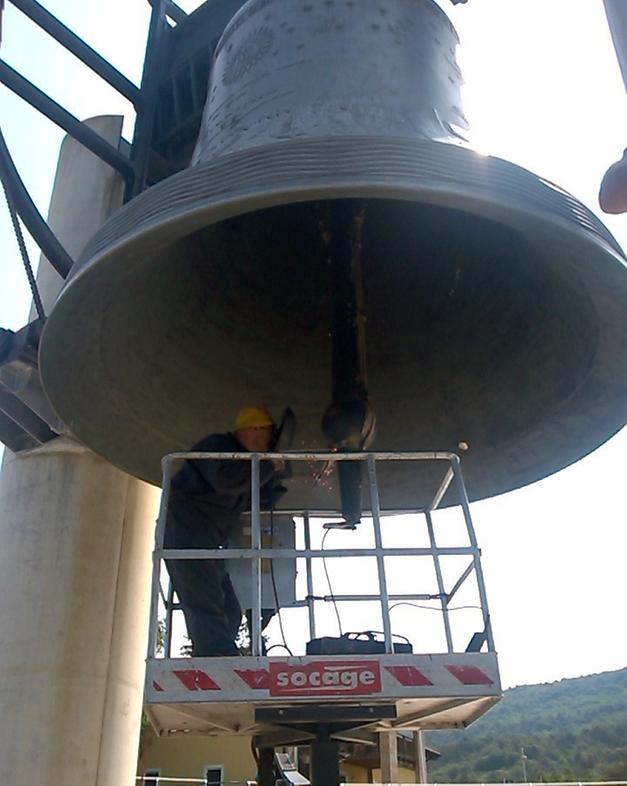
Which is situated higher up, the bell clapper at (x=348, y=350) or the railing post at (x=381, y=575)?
the bell clapper at (x=348, y=350)

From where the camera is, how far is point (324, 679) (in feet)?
9.59

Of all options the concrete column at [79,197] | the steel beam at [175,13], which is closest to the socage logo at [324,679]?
the concrete column at [79,197]

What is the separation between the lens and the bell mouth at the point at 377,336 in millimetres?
3906

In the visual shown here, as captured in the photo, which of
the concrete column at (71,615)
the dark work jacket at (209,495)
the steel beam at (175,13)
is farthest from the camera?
the steel beam at (175,13)

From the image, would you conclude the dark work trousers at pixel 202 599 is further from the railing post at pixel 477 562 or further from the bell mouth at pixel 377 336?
the railing post at pixel 477 562

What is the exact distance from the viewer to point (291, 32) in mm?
4438

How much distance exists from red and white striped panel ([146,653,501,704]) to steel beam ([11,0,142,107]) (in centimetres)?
554

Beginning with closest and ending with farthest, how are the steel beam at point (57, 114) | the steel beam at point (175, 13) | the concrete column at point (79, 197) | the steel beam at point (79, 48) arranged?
the steel beam at point (57, 114)
the steel beam at point (79, 48)
the concrete column at point (79, 197)
the steel beam at point (175, 13)

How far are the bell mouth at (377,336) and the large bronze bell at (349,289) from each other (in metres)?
0.01

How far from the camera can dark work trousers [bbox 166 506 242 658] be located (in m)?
3.84

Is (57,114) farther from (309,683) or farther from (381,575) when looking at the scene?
(309,683)

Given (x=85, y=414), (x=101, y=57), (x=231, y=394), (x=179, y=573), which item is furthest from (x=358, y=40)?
(x=101, y=57)

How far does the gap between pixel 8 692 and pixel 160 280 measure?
286 cm

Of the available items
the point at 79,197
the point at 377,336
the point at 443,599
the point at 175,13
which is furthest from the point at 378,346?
the point at 175,13
